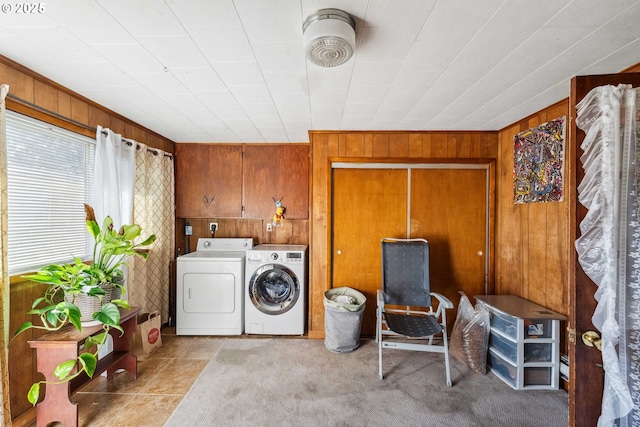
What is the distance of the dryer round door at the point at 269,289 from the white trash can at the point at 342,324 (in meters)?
0.44

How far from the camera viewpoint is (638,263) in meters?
1.04

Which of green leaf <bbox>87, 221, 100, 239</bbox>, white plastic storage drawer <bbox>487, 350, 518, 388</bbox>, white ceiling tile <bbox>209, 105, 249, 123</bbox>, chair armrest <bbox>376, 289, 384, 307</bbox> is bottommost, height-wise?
white plastic storage drawer <bbox>487, 350, 518, 388</bbox>

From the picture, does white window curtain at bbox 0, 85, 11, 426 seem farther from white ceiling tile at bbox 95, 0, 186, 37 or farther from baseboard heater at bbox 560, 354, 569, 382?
baseboard heater at bbox 560, 354, 569, 382

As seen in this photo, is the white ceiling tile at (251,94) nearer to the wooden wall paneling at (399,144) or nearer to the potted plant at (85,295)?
the potted plant at (85,295)

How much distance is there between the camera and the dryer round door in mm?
2986

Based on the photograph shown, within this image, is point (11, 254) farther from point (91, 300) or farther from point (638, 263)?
point (638, 263)

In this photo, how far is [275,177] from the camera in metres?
3.43

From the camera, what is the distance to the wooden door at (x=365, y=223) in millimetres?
2977

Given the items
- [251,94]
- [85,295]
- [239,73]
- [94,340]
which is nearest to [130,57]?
[239,73]

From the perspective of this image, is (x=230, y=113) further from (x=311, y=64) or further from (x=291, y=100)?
(x=311, y=64)

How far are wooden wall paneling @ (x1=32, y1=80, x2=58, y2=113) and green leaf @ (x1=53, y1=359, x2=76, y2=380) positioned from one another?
1.66m

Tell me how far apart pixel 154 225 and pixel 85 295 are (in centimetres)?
123

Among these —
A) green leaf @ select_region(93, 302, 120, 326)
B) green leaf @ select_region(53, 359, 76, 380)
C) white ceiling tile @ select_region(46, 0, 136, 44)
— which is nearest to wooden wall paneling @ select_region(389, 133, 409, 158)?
white ceiling tile @ select_region(46, 0, 136, 44)

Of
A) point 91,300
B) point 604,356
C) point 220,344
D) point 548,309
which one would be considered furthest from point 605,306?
point 220,344
